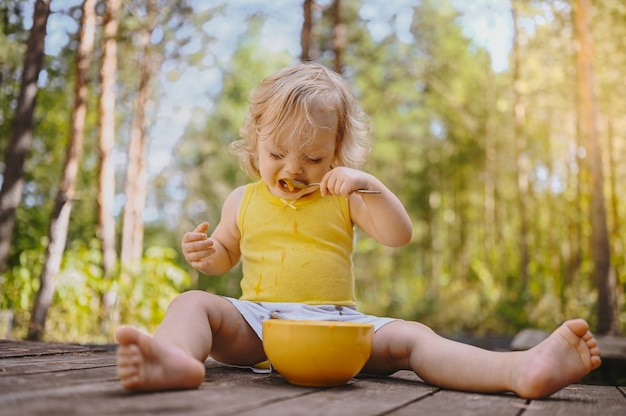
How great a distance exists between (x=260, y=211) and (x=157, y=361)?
83 cm

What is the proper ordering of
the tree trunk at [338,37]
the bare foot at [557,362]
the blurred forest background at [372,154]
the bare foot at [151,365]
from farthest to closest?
the tree trunk at [338,37]
the blurred forest background at [372,154]
the bare foot at [557,362]
the bare foot at [151,365]

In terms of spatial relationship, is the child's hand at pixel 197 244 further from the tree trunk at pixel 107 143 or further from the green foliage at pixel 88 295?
the tree trunk at pixel 107 143

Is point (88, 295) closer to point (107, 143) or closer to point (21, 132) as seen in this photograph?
point (107, 143)

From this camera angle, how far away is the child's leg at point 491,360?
143 centimetres

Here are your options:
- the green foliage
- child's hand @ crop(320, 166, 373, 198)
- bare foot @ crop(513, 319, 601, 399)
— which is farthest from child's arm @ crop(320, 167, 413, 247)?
the green foliage

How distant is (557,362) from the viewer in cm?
143

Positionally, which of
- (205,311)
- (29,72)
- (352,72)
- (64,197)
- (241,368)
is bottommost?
(241,368)

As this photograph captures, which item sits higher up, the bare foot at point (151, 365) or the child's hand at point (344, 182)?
the child's hand at point (344, 182)

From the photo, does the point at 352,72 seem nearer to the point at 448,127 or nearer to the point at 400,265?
the point at 448,127

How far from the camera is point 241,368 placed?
1.88m

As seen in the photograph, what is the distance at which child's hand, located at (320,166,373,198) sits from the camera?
5.45ft

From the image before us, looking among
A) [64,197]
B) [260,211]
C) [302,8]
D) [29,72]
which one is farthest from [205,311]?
[302,8]

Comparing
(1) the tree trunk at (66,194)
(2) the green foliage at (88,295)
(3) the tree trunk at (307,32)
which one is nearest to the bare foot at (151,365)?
(1) the tree trunk at (66,194)

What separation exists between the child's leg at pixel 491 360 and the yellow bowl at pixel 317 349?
0.78 ft
